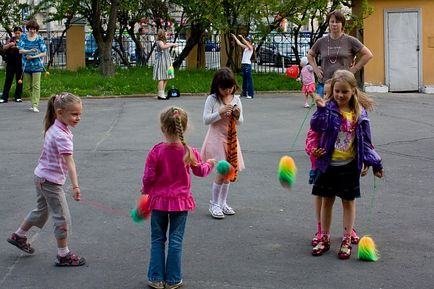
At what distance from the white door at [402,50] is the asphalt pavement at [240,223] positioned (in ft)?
30.6

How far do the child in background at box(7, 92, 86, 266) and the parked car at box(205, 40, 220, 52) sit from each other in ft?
73.1

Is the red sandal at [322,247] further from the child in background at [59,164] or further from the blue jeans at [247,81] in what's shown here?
the blue jeans at [247,81]

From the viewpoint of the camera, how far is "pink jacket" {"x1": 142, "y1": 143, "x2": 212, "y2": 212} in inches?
205

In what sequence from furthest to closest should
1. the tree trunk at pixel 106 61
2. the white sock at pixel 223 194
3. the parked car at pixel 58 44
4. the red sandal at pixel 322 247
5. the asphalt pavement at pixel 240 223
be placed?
1. the parked car at pixel 58 44
2. the tree trunk at pixel 106 61
3. the white sock at pixel 223 194
4. the red sandal at pixel 322 247
5. the asphalt pavement at pixel 240 223

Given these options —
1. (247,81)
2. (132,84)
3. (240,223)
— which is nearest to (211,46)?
(132,84)

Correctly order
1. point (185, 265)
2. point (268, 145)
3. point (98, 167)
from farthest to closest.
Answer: point (268, 145) → point (98, 167) → point (185, 265)

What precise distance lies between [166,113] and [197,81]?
1674 centimetres

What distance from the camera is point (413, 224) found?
705 centimetres

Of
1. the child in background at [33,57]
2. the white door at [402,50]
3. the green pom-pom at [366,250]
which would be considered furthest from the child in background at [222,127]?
the white door at [402,50]

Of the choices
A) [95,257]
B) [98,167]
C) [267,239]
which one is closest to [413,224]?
[267,239]

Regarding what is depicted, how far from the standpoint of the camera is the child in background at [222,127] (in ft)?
23.0

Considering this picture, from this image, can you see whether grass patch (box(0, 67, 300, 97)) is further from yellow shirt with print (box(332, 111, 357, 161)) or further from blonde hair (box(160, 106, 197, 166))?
blonde hair (box(160, 106, 197, 166))

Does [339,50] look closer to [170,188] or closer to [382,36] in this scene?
[170,188]

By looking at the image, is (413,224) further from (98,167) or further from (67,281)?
(98,167)
